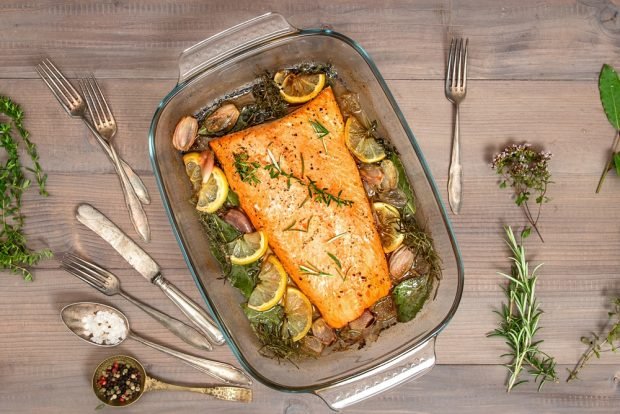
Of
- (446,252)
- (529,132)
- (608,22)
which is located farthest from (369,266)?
(608,22)

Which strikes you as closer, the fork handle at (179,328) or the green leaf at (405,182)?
the green leaf at (405,182)

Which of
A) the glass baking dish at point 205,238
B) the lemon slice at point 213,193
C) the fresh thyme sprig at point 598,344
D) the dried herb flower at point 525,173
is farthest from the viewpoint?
the fresh thyme sprig at point 598,344

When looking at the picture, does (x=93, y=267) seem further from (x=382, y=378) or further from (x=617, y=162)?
(x=617, y=162)

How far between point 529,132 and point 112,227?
214 centimetres

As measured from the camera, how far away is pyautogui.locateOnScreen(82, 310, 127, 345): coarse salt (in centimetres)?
289

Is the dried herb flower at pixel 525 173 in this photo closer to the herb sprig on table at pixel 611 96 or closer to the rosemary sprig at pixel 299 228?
the herb sprig on table at pixel 611 96

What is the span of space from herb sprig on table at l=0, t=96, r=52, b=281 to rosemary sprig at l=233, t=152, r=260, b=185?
99 cm

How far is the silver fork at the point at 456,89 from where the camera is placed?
2893mm

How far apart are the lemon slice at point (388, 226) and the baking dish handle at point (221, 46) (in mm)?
934

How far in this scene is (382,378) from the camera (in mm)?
2775

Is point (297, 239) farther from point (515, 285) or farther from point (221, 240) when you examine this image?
point (515, 285)

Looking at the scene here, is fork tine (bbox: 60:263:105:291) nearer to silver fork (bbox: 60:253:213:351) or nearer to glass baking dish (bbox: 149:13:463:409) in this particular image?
silver fork (bbox: 60:253:213:351)

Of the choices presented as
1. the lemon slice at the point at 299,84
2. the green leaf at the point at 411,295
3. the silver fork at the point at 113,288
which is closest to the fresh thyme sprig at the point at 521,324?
the green leaf at the point at 411,295

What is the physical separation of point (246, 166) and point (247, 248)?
38 centimetres
